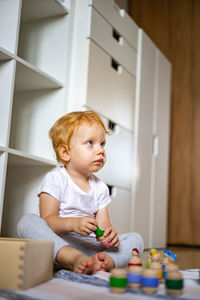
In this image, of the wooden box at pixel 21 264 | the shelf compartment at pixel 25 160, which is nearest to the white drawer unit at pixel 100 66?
the shelf compartment at pixel 25 160

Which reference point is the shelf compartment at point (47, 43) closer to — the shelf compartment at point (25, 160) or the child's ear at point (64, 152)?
the shelf compartment at point (25, 160)

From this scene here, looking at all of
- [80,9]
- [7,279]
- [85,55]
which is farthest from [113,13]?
[7,279]

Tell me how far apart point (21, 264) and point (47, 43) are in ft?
3.89

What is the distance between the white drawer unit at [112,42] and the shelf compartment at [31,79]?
10.9 inches

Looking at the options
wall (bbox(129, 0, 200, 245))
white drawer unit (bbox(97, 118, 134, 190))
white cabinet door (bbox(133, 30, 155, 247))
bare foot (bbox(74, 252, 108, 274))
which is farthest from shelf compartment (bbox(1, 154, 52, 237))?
wall (bbox(129, 0, 200, 245))

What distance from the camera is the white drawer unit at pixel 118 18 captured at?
1714mm

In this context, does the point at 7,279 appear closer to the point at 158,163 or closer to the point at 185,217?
the point at 158,163

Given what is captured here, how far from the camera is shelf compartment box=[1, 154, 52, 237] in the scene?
1.59 meters

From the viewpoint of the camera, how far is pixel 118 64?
190 centimetres

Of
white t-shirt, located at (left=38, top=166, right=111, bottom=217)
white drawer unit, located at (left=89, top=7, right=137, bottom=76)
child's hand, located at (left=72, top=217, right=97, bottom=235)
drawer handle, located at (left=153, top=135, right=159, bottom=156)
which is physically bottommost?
child's hand, located at (left=72, top=217, right=97, bottom=235)

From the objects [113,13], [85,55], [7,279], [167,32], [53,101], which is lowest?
[7,279]

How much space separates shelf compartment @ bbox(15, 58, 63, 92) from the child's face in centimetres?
39

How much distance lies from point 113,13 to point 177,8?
124 cm

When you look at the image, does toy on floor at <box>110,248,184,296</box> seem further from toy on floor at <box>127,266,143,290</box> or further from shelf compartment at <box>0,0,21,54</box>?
shelf compartment at <box>0,0,21,54</box>
